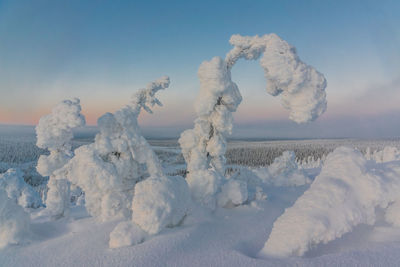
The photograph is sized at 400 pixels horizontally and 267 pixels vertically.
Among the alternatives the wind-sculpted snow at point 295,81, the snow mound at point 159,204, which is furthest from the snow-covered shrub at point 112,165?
the wind-sculpted snow at point 295,81

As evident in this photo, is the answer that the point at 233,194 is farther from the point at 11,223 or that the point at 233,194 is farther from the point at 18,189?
the point at 18,189

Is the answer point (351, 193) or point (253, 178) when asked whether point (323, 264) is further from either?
point (253, 178)

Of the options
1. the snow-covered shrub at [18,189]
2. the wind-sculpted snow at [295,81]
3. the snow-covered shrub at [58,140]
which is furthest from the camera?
the snow-covered shrub at [18,189]

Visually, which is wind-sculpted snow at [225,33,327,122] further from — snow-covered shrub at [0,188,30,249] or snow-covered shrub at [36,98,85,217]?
snow-covered shrub at [0,188,30,249]

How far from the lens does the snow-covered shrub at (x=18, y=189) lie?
49.8 ft

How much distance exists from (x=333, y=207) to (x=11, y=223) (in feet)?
16.7

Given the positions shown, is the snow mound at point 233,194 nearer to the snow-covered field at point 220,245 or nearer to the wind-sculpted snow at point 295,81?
the snow-covered field at point 220,245

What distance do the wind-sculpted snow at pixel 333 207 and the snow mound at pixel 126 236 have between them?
1727mm

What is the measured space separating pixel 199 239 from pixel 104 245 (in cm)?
138

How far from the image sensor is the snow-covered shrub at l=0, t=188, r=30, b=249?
425 centimetres

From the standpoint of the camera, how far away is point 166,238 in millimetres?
3686

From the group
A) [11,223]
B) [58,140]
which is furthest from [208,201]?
[58,140]

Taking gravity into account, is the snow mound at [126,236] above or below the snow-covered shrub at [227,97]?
below

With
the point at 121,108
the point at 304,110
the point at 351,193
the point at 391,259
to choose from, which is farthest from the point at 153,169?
the point at 391,259
